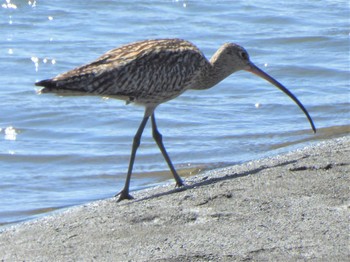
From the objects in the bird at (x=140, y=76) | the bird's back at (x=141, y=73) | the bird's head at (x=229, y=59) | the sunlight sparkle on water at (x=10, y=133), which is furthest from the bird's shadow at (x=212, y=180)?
the sunlight sparkle on water at (x=10, y=133)

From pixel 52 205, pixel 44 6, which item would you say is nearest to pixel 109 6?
pixel 44 6

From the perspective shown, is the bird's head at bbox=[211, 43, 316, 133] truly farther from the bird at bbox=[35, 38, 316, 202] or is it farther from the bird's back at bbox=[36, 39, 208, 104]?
the bird's back at bbox=[36, 39, 208, 104]

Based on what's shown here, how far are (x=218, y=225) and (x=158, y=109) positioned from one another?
6.55m

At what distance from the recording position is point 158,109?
44.8 feet

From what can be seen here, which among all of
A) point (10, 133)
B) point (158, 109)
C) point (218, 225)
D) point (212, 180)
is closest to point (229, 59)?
point (212, 180)

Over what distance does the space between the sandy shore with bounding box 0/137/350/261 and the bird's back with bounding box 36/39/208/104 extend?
88 cm

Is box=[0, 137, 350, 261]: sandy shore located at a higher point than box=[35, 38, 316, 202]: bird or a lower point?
lower

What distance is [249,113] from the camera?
1338 centimetres

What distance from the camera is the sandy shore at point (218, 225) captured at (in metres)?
6.66

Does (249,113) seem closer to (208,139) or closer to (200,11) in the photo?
(208,139)

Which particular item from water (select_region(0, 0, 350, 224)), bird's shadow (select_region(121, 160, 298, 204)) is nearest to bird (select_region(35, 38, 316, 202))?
bird's shadow (select_region(121, 160, 298, 204))

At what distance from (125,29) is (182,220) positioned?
454 inches

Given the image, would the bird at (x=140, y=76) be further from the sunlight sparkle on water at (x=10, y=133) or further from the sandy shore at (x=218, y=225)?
the sunlight sparkle on water at (x=10, y=133)

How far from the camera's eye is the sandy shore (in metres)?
6.66
